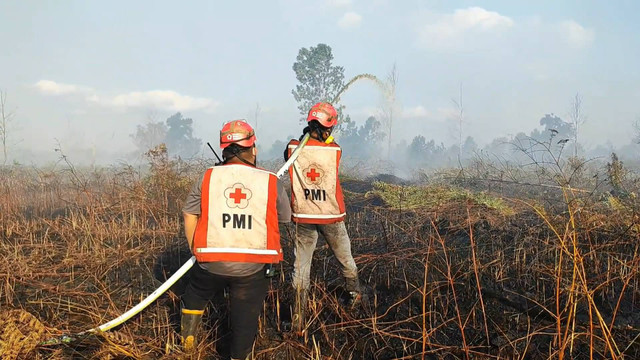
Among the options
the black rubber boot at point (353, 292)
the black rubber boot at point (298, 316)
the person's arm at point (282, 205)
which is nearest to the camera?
the person's arm at point (282, 205)

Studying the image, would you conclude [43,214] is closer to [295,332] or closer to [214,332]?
[214,332]

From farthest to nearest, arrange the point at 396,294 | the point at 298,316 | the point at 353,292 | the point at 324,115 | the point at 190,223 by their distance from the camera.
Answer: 1. the point at 396,294
2. the point at 353,292
3. the point at 324,115
4. the point at 298,316
5. the point at 190,223

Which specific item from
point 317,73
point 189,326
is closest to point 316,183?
point 189,326

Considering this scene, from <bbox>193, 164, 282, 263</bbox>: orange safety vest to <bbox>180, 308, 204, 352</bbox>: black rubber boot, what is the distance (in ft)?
1.44

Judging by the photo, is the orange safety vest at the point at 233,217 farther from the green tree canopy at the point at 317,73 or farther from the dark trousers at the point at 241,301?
the green tree canopy at the point at 317,73

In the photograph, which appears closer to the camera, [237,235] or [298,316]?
[237,235]

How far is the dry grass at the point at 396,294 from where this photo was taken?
8.84 feet

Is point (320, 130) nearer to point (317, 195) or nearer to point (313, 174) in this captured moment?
point (313, 174)

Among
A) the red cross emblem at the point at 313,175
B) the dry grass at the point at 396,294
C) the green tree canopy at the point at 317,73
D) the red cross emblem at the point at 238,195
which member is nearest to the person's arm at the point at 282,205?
the red cross emblem at the point at 238,195

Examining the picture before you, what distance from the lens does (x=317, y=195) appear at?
3.49 m

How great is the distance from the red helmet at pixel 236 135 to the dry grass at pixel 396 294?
1.41 m

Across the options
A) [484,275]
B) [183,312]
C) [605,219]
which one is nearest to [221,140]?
[183,312]

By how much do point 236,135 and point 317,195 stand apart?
1.09m

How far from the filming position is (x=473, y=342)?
2.95 metres
